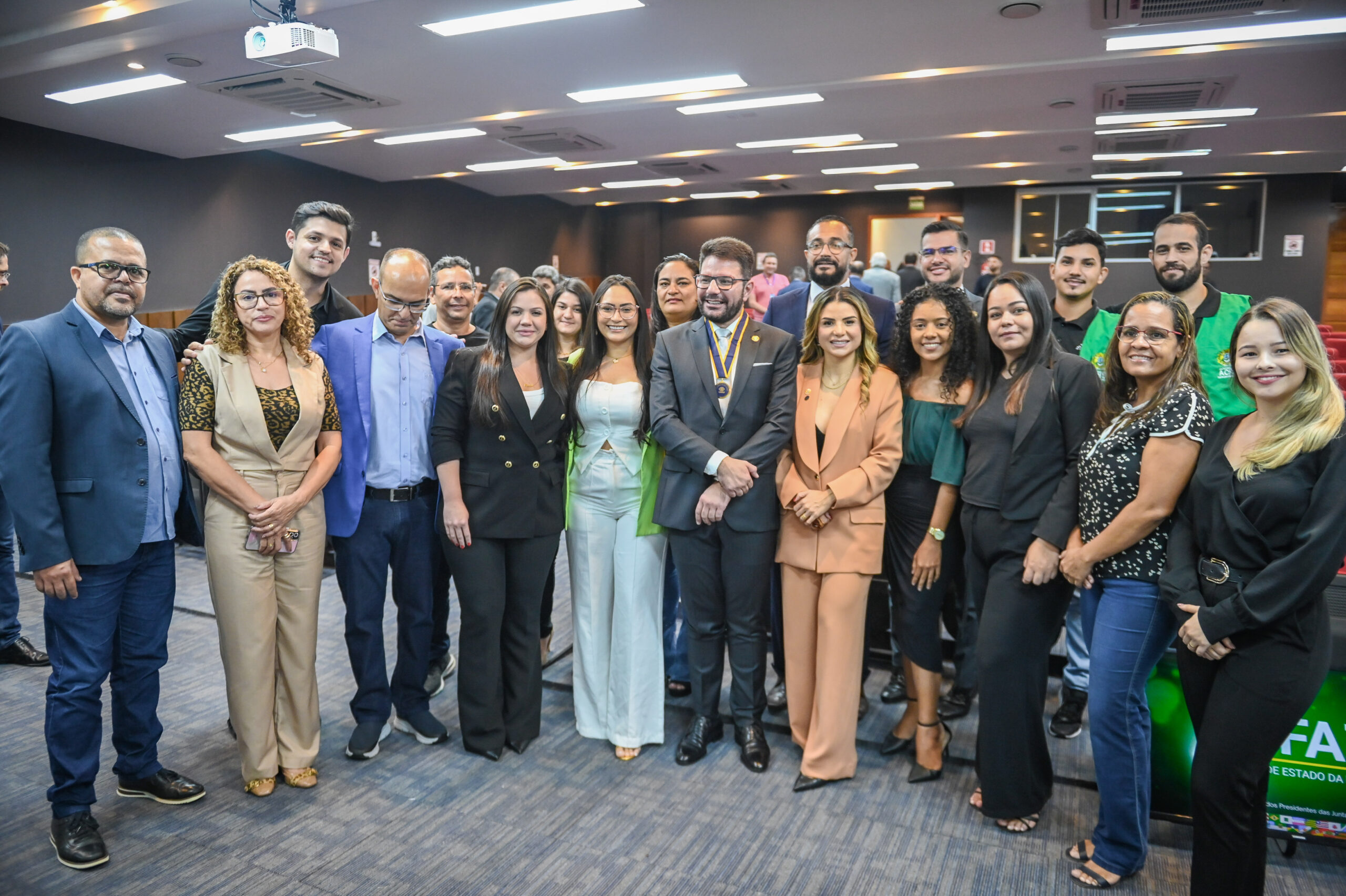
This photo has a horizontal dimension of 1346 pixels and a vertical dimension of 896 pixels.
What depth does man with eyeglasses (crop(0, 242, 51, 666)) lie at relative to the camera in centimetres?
401

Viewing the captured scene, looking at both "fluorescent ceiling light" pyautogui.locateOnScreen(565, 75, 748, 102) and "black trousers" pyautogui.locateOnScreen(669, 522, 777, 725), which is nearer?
"black trousers" pyautogui.locateOnScreen(669, 522, 777, 725)

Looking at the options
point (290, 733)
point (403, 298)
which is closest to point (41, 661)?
point (290, 733)

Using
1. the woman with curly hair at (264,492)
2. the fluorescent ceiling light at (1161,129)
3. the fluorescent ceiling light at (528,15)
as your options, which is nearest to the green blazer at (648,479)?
the woman with curly hair at (264,492)

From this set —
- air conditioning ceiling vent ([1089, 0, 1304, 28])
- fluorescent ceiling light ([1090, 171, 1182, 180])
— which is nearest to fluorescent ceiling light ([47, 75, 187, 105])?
air conditioning ceiling vent ([1089, 0, 1304, 28])

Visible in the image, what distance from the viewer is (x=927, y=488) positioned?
9.88 feet

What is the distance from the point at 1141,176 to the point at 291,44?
490 inches

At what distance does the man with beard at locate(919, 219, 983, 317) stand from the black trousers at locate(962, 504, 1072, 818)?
166 cm

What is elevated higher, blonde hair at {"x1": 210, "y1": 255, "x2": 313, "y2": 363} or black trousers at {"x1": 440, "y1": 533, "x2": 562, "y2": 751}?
blonde hair at {"x1": 210, "y1": 255, "x2": 313, "y2": 363}

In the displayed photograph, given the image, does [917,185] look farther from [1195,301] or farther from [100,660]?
[100,660]

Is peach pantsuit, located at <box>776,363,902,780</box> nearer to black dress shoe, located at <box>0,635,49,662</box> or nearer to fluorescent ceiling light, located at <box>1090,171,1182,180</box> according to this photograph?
black dress shoe, located at <box>0,635,49,662</box>

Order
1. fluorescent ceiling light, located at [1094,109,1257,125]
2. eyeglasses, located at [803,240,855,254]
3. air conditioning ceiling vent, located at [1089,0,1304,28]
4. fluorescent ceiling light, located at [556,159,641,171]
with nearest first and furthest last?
eyeglasses, located at [803,240,855,254]
air conditioning ceiling vent, located at [1089,0,1304,28]
fluorescent ceiling light, located at [1094,109,1257,125]
fluorescent ceiling light, located at [556,159,641,171]

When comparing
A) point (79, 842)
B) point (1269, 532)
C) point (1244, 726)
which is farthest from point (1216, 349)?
point (79, 842)

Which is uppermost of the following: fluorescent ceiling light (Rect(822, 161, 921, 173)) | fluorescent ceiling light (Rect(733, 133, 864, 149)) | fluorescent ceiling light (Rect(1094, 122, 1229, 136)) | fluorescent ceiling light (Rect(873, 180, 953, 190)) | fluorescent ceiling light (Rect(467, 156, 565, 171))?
fluorescent ceiling light (Rect(873, 180, 953, 190))

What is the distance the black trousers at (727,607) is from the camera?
121 inches
